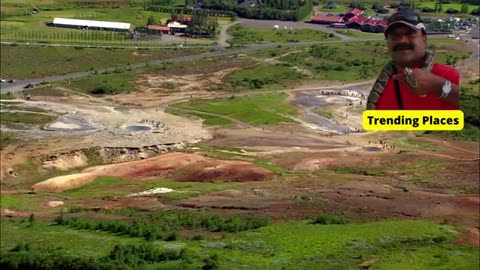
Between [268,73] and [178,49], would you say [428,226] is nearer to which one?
[268,73]

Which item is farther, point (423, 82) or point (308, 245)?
point (308, 245)

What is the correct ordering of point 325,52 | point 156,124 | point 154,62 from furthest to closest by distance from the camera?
point 325,52, point 154,62, point 156,124

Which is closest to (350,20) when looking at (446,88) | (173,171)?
(173,171)

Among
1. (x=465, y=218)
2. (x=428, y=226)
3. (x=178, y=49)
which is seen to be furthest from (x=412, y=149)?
(x=178, y=49)

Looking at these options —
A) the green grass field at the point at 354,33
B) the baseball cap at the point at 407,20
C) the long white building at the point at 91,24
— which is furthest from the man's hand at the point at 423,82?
the green grass field at the point at 354,33

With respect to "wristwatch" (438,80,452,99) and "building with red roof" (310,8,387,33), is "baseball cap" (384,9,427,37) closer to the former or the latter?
"wristwatch" (438,80,452,99)

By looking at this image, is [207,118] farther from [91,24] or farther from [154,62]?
[91,24]

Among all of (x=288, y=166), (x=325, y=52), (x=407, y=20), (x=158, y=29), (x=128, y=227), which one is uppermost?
(x=407, y=20)
